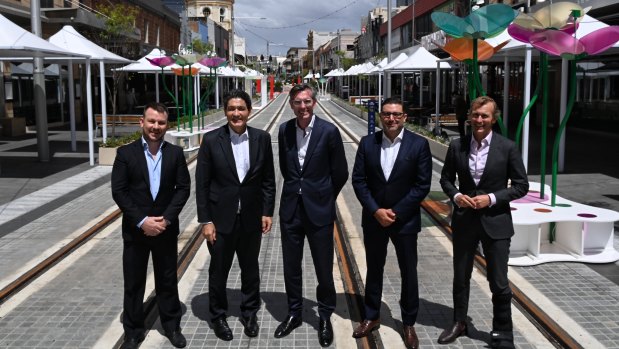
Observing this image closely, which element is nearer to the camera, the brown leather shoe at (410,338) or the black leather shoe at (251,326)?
the brown leather shoe at (410,338)

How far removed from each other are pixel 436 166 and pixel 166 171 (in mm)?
10567

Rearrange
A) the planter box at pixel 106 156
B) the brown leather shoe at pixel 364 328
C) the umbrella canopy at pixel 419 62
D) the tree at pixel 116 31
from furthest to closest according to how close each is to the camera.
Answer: the tree at pixel 116 31, the umbrella canopy at pixel 419 62, the planter box at pixel 106 156, the brown leather shoe at pixel 364 328

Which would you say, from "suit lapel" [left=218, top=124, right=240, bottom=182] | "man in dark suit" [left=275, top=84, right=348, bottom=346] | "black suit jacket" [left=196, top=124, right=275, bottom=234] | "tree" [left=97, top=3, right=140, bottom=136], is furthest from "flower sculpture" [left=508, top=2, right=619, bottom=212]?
"tree" [left=97, top=3, right=140, bottom=136]

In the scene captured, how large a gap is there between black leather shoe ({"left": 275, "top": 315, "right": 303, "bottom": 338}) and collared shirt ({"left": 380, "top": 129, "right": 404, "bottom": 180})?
1.38m

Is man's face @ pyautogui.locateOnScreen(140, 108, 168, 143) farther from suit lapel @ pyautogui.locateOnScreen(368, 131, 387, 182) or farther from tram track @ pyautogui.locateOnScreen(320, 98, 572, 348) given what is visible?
tram track @ pyautogui.locateOnScreen(320, 98, 572, 348)

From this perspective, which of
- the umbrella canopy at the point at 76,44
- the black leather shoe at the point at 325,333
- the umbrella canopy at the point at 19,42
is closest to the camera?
the black leather shoe at the point at 325,333

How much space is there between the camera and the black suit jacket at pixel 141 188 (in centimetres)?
450

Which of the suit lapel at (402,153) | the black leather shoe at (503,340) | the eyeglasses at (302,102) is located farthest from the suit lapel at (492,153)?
the eyeglasses at (302,102)

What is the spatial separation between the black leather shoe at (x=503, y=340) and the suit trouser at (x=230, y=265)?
185 cm

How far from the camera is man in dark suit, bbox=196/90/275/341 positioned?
15.4 ft

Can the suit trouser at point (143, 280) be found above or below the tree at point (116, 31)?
below

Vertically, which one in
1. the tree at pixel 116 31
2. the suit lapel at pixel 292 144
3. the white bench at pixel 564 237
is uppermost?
the tree at pixel 116 31

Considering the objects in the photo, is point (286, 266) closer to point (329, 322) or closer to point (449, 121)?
point (329, 322)

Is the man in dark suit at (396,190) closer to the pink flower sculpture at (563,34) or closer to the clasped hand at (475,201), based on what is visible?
the clasped hand at (475,201)
